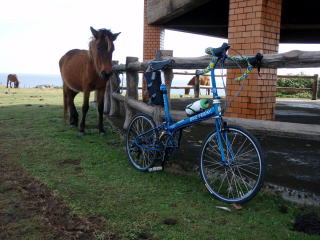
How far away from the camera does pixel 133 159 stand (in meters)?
4.62

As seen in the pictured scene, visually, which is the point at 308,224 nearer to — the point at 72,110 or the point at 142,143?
the point at 142,143

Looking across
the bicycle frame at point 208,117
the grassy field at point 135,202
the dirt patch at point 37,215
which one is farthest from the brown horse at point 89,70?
the dirt patch at point 37,215

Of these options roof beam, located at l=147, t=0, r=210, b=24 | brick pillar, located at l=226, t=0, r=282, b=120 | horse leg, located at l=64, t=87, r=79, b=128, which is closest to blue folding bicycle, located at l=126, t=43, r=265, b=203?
brick pillar, located at l=226, t=0, r=282, b=120

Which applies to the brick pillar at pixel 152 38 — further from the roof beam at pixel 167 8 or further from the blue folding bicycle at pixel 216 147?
the blue folding bicycle at pixel 216 147

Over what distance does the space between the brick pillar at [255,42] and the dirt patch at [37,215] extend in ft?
11.8

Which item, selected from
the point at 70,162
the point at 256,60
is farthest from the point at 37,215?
the point at 256,60

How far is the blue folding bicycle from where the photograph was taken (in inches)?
128

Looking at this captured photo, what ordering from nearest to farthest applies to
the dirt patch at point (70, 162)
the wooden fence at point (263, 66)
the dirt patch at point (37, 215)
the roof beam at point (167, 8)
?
the dirt patch at point (37, 215), the wooden fence at point (263, 66), the dirt patch at point (70, 162), the roof beam at point (167, 8)

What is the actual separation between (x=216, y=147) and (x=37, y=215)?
6.00 ft

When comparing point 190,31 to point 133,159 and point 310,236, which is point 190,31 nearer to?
point 133,159

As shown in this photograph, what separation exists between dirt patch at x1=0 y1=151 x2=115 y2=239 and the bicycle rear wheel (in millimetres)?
1284

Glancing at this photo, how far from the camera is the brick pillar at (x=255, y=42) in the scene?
Result: 18.6ft

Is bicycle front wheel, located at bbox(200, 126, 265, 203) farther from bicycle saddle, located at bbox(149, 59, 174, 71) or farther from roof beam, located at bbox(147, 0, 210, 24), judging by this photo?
roof beam, located at bbox(147, 0, 210, 24)

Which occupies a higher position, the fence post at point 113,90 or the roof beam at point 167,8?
the roof beam at point 167,8
